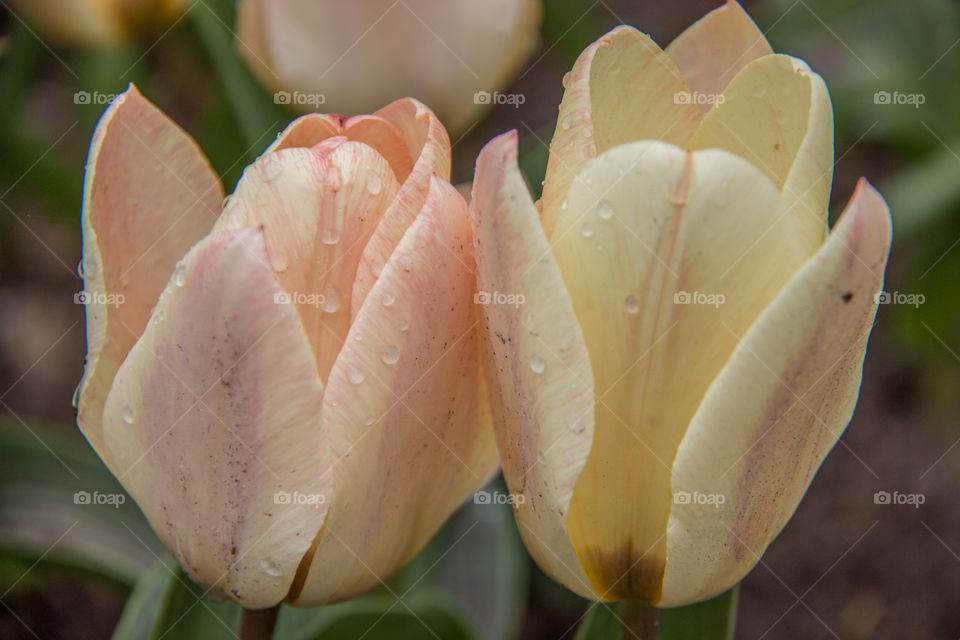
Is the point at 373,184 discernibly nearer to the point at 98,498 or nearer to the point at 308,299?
the point at 308,299

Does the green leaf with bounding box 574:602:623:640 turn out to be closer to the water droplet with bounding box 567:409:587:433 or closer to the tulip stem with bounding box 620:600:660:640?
the tulip stem with bounding box 620:600:660:640

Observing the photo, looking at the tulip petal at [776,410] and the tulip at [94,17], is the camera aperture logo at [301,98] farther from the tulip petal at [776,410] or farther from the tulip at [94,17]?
the tulip petal at [776,410]

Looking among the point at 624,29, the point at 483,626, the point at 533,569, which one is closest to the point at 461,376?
the point at 624,29

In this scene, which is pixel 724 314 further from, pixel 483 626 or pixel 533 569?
pixel 533 569

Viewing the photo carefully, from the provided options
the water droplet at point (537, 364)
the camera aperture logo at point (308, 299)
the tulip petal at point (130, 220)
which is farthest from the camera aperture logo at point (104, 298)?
the water droplet at point (537, 364)

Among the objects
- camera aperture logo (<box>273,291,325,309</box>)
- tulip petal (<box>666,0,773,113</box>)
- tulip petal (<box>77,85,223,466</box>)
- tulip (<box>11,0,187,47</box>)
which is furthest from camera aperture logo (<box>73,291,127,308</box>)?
tulip (<box>11,0,187,47</box>)
